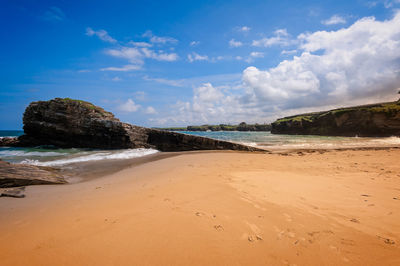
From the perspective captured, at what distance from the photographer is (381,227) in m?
2.32

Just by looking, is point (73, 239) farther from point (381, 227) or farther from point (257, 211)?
point (381, 227)

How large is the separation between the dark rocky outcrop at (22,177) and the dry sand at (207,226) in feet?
4.05

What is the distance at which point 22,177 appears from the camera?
4.89m

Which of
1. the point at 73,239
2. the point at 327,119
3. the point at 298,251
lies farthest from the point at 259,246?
the point at 327,119

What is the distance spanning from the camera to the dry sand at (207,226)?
1805 mm

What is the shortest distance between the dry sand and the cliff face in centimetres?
4704

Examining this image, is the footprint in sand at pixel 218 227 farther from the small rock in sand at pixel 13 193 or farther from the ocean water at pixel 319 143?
the ocean water at pixel 319 143

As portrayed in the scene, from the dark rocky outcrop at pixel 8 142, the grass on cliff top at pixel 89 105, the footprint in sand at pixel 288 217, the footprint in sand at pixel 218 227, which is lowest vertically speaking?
the footprint in sand at pixel 288 217

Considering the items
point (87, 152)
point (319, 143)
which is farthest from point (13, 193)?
point (319, 143)

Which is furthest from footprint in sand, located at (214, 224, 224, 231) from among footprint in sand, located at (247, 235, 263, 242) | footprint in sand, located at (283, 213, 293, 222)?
footprint in sand, located at (283, 213, 293, 222)

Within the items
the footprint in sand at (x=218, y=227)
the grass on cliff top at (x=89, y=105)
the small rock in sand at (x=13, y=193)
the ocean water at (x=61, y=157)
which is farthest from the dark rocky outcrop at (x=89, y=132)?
the footprint in sand at (x=218, y=227)

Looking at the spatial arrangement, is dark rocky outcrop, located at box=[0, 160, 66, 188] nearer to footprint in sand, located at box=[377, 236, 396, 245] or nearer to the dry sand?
the dry sand

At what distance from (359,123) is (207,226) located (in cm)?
5604

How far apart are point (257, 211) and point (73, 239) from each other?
2.62 metres
